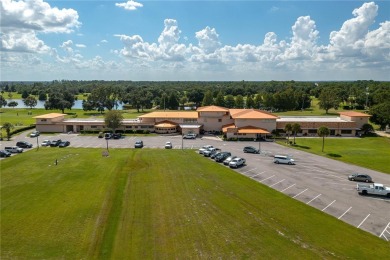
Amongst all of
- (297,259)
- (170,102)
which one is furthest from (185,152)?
(170,102)

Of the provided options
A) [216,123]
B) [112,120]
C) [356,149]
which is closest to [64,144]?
[112,120]

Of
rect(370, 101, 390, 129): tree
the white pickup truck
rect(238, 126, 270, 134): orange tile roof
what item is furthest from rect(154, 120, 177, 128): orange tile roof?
rect(370, 101, 390, 129): tree

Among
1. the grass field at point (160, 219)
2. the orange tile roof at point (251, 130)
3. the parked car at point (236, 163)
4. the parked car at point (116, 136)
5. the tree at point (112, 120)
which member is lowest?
the grass field at point (160, 219)

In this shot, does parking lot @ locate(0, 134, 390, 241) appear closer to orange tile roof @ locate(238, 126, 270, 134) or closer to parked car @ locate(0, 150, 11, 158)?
orange tile roof @ locate(238, 126, 270, 134)

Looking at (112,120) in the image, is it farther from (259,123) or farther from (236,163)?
(236,163)

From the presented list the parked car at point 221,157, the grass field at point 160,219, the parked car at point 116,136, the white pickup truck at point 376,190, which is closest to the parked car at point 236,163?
the grass field at point 160,219

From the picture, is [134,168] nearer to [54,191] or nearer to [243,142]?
[54,191]

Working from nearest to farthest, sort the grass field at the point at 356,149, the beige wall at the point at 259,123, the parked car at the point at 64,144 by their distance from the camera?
the grass field at the point at 356,149 → the parked car at the point at 64,144 → the beige wall at the point at 259,123

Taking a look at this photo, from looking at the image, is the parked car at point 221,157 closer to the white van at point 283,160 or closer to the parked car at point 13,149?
the white van at point 283,160
